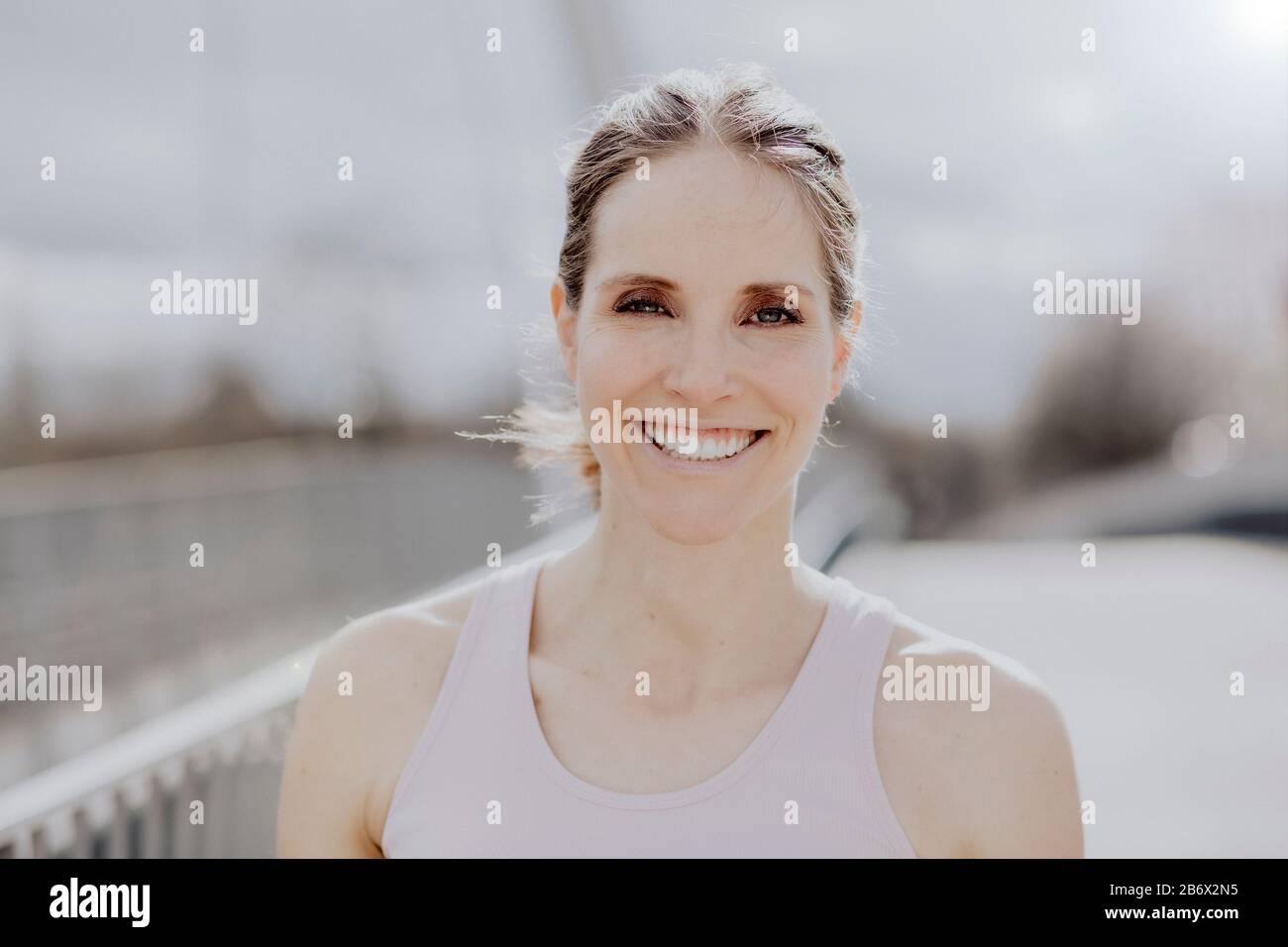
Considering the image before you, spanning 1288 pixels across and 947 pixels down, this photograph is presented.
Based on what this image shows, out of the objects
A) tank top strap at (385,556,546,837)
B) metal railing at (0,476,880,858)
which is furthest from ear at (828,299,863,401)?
metal railing at (0,476,880,858)

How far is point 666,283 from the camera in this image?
136 centimetres

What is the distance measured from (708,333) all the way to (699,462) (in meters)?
0.17

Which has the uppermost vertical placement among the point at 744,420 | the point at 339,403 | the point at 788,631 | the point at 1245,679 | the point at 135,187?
the point at 135,187

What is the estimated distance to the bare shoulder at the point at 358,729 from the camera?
1.43 metres

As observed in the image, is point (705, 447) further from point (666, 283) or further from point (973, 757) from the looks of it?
point (973, 757)

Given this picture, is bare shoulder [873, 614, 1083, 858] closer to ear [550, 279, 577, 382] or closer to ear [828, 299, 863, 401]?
ear [828, 299, 863, 401]

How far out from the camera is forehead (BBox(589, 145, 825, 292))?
1351 millimetres

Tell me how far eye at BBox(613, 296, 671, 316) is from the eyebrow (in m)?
0.02

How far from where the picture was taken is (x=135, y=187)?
6.28 m

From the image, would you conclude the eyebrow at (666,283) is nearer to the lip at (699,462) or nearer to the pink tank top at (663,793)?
the lip at (699,462)

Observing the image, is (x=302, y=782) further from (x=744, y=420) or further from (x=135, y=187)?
(x=135, y=187)

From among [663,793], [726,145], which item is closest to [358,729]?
[663,793]
